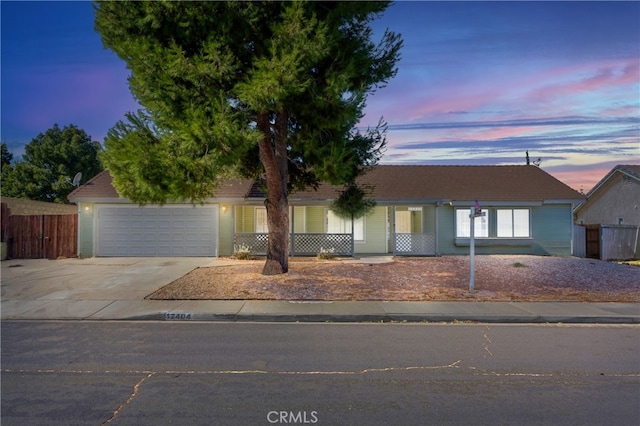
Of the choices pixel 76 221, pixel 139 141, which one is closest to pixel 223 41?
pixel 139 141

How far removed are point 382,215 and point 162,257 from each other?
10.9m

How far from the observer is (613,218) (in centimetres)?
2833

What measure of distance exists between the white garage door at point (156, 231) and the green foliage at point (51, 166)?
13.4m

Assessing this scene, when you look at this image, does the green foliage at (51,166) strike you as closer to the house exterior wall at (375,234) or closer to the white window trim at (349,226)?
the white window trim at (349,226)

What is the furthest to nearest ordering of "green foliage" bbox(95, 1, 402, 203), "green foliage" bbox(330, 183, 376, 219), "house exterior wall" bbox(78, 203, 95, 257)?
"house exterior wall" bbox(78, 203, 95, 257) < "green foliage" bbox(330, 183, 376, 219) < "green foliage" bbox(95, 1, 402, 203)

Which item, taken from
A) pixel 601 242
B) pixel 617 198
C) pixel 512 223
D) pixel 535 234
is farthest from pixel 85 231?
pixel 617 198

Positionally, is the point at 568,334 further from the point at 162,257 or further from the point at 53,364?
the point at 162,257

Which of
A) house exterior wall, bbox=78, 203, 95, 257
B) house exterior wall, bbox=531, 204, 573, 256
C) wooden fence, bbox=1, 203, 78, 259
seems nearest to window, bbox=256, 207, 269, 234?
house exterior wall, bbox=78, 203, 95, 257

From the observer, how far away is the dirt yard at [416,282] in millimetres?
11305

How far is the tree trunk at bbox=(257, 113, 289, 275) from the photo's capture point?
13687mm

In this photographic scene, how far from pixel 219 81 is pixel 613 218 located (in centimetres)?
2773

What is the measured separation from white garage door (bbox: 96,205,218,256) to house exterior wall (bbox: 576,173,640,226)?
80.8 ft

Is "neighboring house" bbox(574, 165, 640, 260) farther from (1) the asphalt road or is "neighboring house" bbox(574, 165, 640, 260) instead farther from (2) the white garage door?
(2) the white garage door

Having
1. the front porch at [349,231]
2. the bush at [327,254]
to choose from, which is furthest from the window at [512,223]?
the bush at [327,254]
